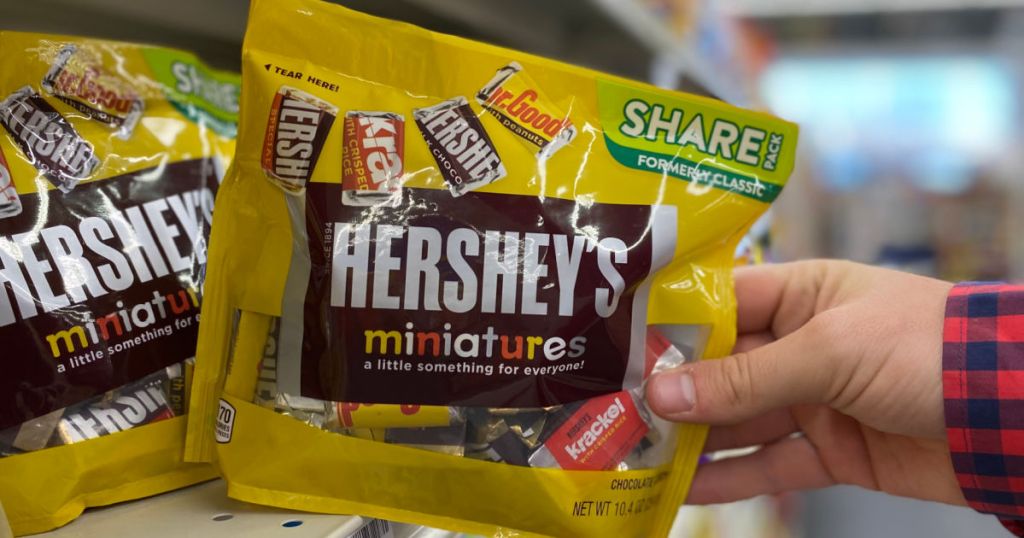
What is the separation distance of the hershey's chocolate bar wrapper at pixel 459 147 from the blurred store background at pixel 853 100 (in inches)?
18.9

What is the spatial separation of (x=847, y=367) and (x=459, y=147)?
1.33ft

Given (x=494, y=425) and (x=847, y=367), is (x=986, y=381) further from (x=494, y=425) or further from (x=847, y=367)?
(x=494, y=425)

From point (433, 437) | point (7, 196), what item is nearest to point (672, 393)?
point (433, 437)

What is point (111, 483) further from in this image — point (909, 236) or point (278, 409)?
point (909, 236)

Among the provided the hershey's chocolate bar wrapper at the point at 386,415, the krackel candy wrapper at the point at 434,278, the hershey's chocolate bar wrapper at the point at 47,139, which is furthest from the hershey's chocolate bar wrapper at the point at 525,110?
the hershey's chocolate bar wrapper at the point at 47,139

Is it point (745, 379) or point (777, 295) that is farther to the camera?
point (777, 295)

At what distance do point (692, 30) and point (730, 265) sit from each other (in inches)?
44.2

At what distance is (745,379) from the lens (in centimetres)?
72

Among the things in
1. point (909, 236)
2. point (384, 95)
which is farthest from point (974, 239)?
point (384, 95)

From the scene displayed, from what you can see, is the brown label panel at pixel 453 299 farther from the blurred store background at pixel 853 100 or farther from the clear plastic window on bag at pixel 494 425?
the blurred store background at pixel 853 100

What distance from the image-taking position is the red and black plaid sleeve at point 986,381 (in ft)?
2.30

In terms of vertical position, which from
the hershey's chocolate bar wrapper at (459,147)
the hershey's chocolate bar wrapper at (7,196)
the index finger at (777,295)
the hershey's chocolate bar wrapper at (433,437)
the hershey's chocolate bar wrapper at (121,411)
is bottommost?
the hershey's chocolate bar wrapper at (433,437)

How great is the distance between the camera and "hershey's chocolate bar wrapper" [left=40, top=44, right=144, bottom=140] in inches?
27.1

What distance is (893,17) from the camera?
395 centimetres
